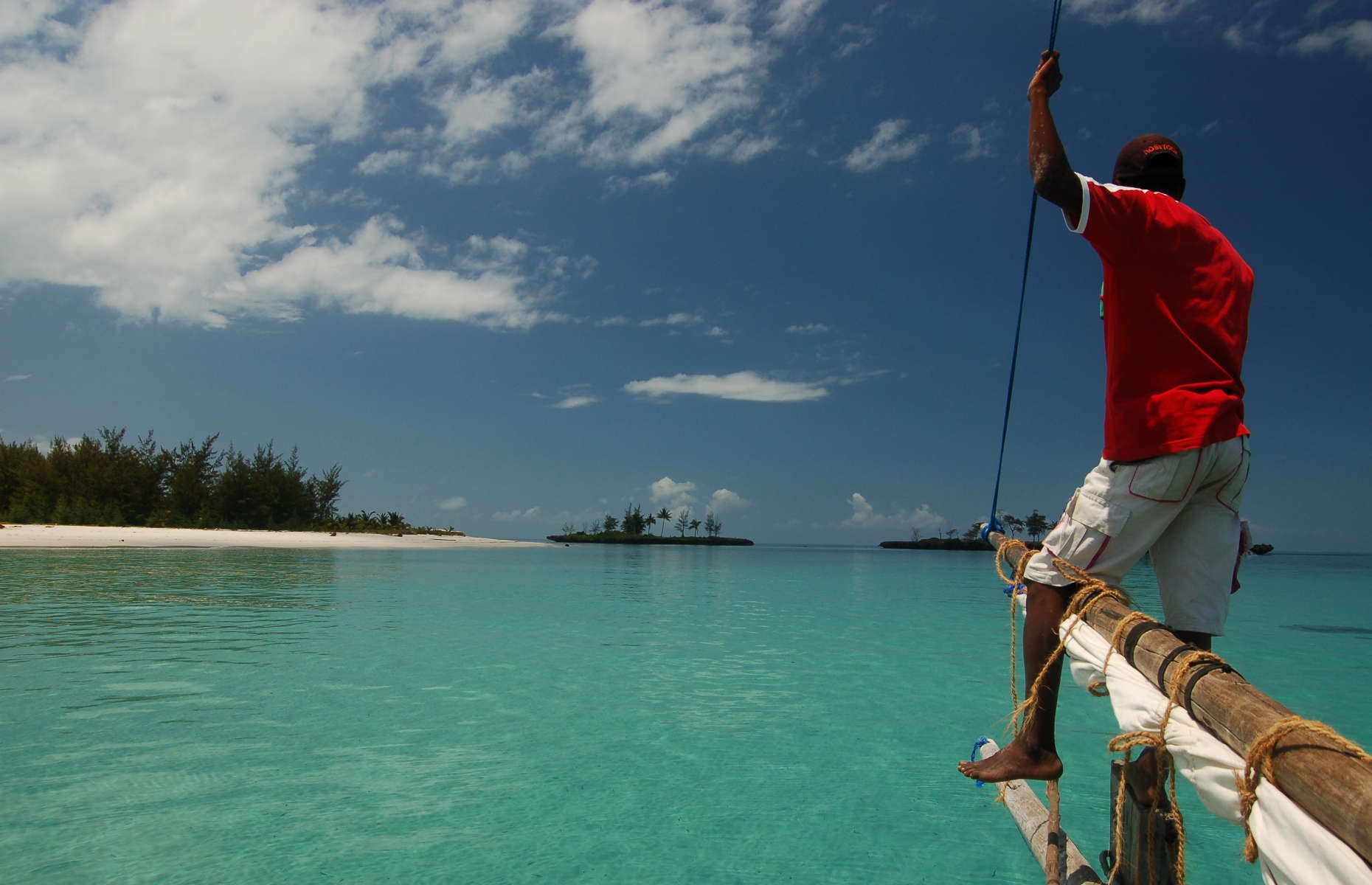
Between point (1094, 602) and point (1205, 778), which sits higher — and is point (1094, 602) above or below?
above

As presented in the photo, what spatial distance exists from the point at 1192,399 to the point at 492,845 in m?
3.74

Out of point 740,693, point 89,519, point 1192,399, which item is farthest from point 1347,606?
point 89,519

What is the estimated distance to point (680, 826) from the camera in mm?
4043

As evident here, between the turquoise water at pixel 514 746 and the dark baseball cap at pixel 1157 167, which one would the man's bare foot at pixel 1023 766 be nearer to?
the turquoise water at pixel 514 746

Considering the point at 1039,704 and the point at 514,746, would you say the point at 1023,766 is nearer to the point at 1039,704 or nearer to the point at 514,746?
the point at 1039,704

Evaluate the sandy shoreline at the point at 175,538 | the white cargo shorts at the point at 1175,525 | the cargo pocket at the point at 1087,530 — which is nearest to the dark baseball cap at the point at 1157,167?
the white cargo shorts at the point at 1175,525

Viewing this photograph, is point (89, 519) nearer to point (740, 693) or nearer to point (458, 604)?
point (458, 604)

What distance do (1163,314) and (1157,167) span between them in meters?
0.72

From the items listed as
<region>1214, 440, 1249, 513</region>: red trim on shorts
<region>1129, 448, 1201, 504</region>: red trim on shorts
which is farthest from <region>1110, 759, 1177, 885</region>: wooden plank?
<region>1129, 448, 1201, 504</region>: red trim on shorts

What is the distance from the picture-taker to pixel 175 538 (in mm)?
31391

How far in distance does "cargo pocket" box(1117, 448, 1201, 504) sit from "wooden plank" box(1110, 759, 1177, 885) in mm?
887

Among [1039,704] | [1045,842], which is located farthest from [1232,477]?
[1045,842]

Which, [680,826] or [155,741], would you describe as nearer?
[680,826]

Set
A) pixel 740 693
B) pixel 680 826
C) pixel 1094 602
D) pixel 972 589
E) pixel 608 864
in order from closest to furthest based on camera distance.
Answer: pixel 1094 602 → pixel 608 864 → pixel 680 826 → pixel 740 693 → pixel 972 589
